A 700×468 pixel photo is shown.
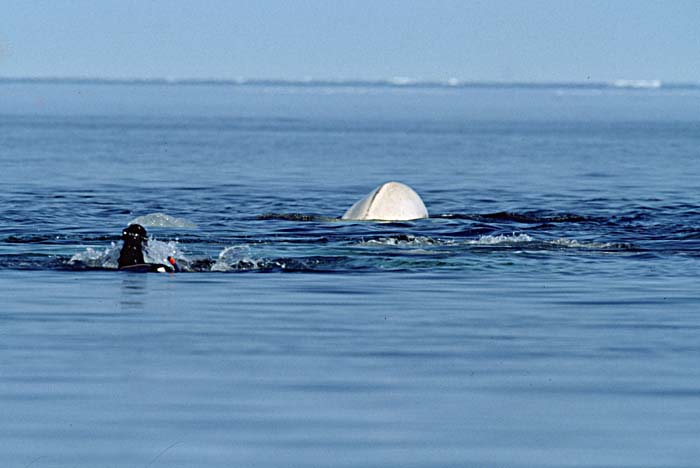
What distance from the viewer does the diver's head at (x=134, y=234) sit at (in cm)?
2072

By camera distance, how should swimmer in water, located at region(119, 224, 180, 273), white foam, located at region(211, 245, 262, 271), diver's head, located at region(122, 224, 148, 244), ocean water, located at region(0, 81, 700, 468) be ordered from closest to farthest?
ocean water, located at region(0, 81, 700, 468)
diver's head, located at region(122, 224, 148, 244)
swimmer in water, located at region(119, 224, 180, 273)
white foam, located at region(211, 245, 262, 271)

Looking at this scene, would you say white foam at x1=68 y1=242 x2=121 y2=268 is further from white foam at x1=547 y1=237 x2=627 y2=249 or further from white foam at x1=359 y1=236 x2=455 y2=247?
white foam at x1=547 y1=237 x2=627 y2=249

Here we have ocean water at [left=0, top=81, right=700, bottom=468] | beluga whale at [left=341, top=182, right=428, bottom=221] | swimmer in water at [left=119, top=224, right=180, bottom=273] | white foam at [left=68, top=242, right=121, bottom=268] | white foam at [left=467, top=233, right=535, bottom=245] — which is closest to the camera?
ocean water at [left=0, top=81, right=700, bottom=468]

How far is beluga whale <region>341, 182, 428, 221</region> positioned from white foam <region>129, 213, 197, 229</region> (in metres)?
3.03

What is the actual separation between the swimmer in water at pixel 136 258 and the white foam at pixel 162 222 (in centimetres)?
597

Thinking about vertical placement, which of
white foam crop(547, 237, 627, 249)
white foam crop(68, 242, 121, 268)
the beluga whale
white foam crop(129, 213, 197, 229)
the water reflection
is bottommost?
the water reflection

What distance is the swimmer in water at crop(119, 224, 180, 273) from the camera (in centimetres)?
2125

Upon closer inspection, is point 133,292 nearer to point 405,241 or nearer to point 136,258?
point 136,258

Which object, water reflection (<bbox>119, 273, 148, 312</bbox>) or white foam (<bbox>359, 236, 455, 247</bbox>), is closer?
water reflection (<bbox>119, 273, 148, 312</bbox>)

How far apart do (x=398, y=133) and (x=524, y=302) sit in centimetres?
8161

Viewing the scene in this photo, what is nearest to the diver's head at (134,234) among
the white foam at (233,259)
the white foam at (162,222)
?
the white foam at (233,259)

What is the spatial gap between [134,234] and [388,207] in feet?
29.2

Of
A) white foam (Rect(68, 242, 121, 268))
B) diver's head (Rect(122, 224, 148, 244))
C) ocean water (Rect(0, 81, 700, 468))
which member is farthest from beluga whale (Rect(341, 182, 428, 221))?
diver's head (Rect(122, 224, 148, 244))

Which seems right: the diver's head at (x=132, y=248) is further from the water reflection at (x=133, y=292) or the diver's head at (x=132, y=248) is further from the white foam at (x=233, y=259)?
the white foam at (x=233, y=259)
